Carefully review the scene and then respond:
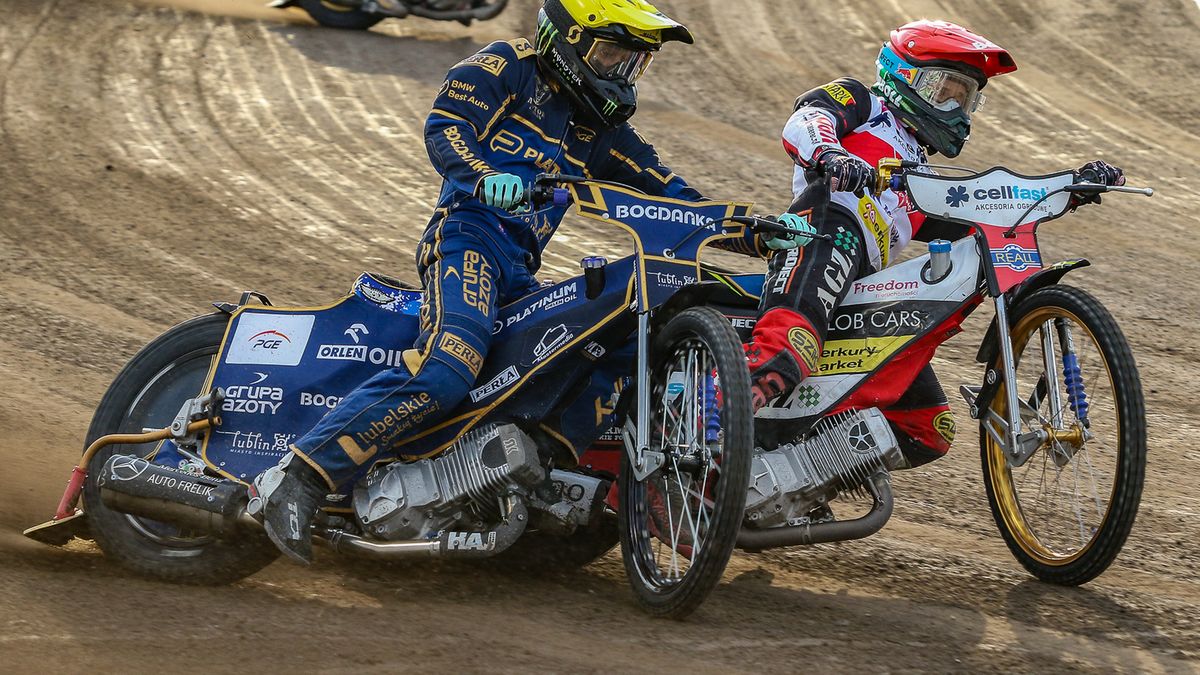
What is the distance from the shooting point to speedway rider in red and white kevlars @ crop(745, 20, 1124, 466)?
515 cm

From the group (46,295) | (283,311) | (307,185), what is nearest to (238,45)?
(307,185)

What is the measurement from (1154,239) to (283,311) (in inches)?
332

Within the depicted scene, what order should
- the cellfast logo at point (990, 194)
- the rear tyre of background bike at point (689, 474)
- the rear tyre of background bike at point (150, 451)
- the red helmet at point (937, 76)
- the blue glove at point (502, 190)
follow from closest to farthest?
the rear tyre of background bike at point (689, 474) → the blue glove at point (502, 190) → the cellfast logo at point (990, 194) → the rear tyre of background bike at point (150, 451) → the red helmet at point (937, 76)

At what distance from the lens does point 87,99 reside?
13406mm

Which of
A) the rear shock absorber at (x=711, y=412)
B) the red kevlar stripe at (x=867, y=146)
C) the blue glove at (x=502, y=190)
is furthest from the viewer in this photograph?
the red kevlar stripe at (x=867, y=146)

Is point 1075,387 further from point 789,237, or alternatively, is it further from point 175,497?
point 175,497

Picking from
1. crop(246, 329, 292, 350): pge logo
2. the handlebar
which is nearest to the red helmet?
the handlebar

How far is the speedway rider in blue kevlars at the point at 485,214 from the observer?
5.03m

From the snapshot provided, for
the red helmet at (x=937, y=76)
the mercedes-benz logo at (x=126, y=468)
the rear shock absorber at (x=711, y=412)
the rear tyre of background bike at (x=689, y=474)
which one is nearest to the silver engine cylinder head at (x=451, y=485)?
the rear tyre of background bike at (x=689, y=474)

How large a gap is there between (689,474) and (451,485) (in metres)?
0.92

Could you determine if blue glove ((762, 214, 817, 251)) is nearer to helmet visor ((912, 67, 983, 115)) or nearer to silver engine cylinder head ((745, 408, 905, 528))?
silver engine cylinder head ((745, 408, 905, 528))

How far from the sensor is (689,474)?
15.9ft

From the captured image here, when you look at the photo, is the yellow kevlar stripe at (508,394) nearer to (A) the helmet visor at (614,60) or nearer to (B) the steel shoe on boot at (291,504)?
(B) the steel shoe on boot at (291,504)

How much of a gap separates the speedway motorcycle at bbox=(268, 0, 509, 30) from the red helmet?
37.9ft
